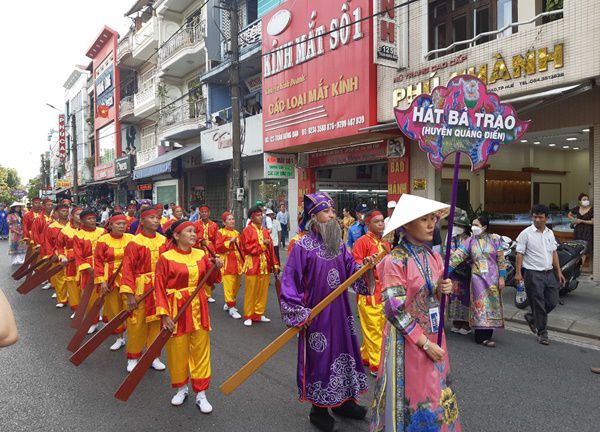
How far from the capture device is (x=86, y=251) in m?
6.45

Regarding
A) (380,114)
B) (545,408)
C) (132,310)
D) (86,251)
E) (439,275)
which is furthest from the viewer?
(380,114)

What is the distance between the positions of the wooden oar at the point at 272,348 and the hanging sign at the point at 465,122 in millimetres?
927

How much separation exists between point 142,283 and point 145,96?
23.1 m

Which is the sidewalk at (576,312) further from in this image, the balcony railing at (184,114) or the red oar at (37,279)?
the balcony railing at (184,114)

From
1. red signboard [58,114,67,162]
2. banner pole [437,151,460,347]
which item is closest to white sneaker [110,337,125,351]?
banner pole [437,151,460,347]

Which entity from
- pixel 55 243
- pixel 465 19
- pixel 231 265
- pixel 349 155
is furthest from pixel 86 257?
pixel 465 19

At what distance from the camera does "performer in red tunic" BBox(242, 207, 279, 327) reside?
275 inches

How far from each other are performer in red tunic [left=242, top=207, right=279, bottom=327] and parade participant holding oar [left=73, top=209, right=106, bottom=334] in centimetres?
220

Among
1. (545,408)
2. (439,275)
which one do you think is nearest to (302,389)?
(439,275)

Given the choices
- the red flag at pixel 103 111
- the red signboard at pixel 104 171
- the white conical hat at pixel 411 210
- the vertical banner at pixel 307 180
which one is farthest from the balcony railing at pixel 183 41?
the white conical hat at pixel 411 210

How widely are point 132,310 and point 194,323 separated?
3.56 feet

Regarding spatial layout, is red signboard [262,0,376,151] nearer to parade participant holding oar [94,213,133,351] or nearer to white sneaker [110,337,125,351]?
parade participant holding oar [94,213,133,351]

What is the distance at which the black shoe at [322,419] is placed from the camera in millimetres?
3396

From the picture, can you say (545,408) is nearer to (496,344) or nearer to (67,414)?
(496,344)
